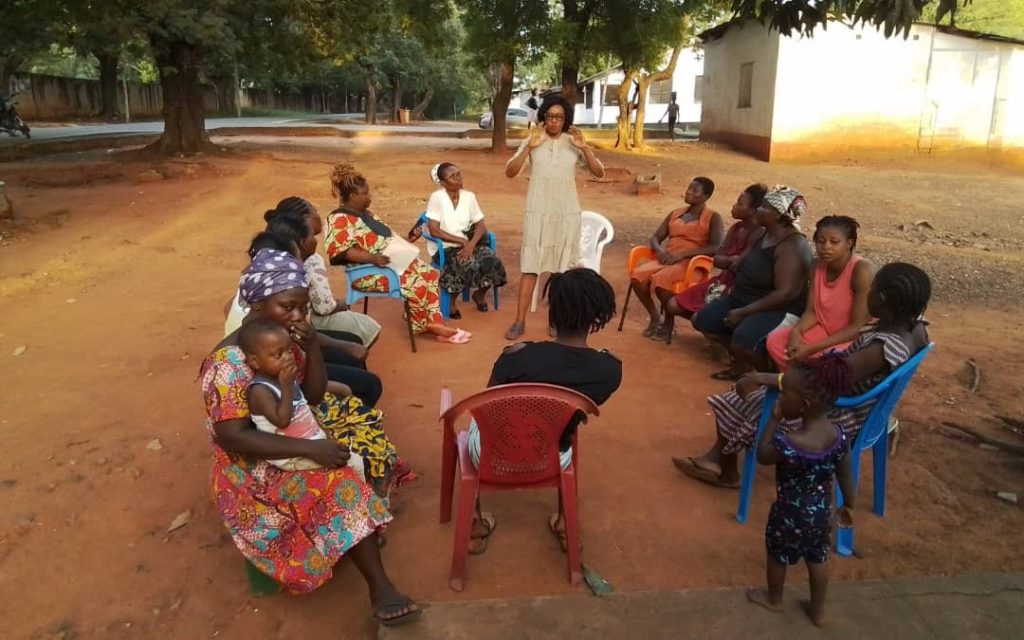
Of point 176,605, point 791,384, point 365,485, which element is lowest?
point 176,605

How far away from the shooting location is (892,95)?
1784 cm

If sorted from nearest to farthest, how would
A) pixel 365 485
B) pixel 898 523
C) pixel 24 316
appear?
pixel 365 485 → pixel 898 523 → pixel 24 316

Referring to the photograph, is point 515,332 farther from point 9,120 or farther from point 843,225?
point 9,120

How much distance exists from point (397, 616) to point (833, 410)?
1.82m

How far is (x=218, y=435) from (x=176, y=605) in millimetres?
787

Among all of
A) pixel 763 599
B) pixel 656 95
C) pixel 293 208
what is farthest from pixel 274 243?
pixel 656 95

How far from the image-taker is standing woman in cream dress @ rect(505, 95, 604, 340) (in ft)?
16.4

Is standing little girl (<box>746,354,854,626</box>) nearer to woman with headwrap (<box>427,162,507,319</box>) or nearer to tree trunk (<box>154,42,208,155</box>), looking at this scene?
woman with headwrap (<box>427,162,507,319</box>)

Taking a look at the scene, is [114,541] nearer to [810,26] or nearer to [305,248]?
[305,248]

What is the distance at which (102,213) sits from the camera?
34.0ft

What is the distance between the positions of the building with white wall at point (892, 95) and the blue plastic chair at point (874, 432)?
16.3m

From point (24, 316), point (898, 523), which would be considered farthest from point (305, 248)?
point (24, 316)

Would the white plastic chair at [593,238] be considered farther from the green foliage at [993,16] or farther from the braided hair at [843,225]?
the green foliage at [993,16]

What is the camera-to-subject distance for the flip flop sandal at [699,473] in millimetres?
3399
